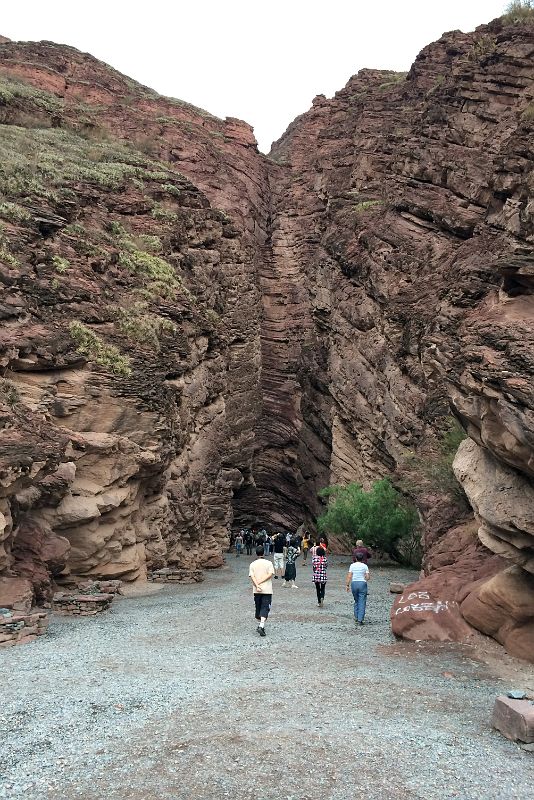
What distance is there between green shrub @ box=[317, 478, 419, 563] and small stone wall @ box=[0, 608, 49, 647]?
708 inches

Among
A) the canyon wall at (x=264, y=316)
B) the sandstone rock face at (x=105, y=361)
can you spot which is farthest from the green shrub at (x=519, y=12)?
the sandstone rock face at (x=105, y=361)

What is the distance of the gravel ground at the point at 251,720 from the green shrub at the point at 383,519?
1576cm

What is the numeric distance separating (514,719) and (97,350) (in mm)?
17021

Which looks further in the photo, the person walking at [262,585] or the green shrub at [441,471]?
the green shrub at [441,471]

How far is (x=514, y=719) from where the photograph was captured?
588cm

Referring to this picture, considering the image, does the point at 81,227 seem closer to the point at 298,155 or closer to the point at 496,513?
the point at 496,513

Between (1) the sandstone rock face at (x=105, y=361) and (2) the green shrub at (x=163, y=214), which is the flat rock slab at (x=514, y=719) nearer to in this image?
(1) the sandstone rock face at (x=105, y=361)

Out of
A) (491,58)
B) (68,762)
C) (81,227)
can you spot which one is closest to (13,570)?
(68,762)

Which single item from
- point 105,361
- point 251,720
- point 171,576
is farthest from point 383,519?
point 251,720

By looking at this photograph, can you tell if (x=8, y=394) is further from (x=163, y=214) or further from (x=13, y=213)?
(x=163, y=214)

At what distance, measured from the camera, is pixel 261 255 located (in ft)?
165

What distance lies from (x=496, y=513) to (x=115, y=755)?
6706mm

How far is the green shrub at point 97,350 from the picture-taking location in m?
19.7

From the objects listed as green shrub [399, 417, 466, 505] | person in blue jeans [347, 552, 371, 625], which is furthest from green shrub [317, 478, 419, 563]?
person in blue jeans [347, 552, 371, 625]
